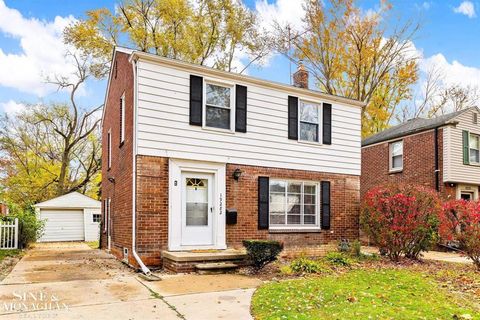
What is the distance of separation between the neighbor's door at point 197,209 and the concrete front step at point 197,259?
1.61ft

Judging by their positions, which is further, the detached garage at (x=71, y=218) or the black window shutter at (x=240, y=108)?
the detached garage at (x=71, y=218)

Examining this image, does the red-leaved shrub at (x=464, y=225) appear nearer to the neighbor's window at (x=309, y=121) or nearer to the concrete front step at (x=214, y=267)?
the neighbor's window at (x=309, y=121)

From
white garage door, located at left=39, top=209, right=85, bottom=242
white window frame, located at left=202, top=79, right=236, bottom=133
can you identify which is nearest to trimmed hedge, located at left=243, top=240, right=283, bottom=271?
white window frame, located at left=202, top=79, right=236, bottom=133

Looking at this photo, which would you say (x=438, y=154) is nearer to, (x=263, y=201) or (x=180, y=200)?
(x=263, y=201)

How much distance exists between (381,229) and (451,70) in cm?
2093

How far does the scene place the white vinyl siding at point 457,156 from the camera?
1518 centimetres

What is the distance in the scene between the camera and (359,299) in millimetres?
5781

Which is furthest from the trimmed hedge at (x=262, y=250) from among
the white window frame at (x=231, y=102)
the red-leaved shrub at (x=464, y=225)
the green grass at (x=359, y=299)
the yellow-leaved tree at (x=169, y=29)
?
the yellow-leaved tree at (x=169, y=29)

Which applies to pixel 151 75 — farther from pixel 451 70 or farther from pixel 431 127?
pixel 451 70

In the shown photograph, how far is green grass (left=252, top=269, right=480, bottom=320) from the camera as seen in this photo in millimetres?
5066

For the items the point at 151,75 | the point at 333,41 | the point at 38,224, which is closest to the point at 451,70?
the point at 333,41

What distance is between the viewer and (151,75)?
9438 millimetres

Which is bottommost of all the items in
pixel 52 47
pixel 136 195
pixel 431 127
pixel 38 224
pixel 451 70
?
pixel 38 224

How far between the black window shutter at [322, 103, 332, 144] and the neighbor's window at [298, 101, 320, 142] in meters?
0.19
